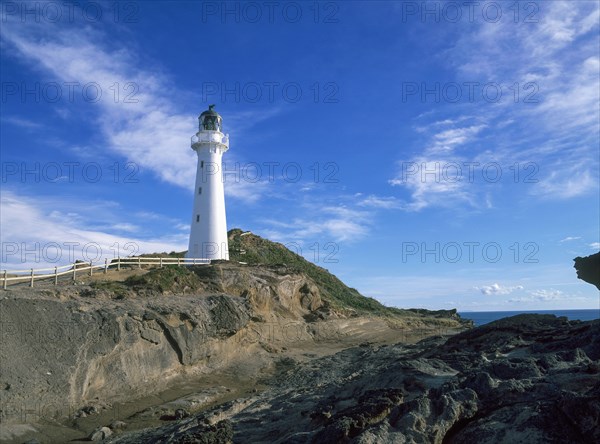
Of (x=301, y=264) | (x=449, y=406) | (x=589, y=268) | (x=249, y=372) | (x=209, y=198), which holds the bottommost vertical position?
(x=249, y=372)

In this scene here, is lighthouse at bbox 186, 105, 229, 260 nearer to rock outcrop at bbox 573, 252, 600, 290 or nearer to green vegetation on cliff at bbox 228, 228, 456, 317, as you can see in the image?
green vegetation on cliff at bbox 228, 228, 456, 317

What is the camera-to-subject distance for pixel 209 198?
3356cm

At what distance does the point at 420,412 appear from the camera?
8.25 m

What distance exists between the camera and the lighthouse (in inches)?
1320

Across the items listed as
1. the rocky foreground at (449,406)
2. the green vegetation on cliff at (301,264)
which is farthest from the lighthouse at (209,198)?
the rocky foreground at (449,406)

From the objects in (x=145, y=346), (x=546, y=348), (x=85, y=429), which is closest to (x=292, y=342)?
(x=145, y=346)

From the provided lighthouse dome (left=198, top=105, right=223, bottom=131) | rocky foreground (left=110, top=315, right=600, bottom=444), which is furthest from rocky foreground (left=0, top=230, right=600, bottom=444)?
lighthouse dome (left=198, top=105, right=223, bottom=131)

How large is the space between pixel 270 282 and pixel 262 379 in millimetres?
10101

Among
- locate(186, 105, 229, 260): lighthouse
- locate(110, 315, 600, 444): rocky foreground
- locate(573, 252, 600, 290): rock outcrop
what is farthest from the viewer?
locate(186, 105, 229, 260): lighthouse

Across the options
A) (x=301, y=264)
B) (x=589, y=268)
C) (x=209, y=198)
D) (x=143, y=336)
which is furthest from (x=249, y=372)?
(x=301, y=264)

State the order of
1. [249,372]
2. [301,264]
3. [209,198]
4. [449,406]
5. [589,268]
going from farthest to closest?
[301,264], [209,198], [249,372], [449,406], [589,268]

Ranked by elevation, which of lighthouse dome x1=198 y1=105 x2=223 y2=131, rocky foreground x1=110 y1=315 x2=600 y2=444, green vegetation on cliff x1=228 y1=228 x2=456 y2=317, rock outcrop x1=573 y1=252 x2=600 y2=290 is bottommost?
rocky foreground x1=110 y1=315 x2=600 y2=444

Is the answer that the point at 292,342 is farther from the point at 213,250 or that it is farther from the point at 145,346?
the point at 145,346

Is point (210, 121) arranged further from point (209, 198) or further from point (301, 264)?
point (301, 264)
